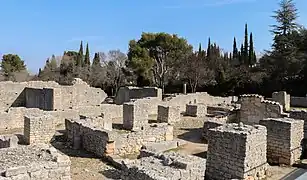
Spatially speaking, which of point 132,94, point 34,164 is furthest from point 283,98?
point 34,164

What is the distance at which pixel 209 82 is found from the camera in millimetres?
50906

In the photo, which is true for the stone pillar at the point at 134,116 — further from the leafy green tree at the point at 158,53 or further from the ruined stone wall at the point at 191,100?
the leafy green tree at the point at 158,53

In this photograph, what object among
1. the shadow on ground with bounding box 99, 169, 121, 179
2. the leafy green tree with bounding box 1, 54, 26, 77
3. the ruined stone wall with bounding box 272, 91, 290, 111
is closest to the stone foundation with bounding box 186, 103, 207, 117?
the ruined stone wall with bounding box 272, 91, 290, 111

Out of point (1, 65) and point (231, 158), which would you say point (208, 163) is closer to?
point (231, 158)

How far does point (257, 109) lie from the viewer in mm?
21453

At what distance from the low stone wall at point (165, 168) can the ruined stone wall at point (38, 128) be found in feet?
26.2

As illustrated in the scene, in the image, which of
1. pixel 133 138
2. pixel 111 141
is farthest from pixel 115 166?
pixel 133 138

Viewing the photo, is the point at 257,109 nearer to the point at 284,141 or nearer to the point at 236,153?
the point at 284,141

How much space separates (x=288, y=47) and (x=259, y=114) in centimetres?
2915

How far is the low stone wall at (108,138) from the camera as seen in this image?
1417cm

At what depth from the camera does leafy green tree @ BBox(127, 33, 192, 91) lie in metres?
49.0

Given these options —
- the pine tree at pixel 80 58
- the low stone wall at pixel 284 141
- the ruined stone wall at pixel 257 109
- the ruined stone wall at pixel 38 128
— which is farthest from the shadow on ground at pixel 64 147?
the pine tree at pixel 80 58

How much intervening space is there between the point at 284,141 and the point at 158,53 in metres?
38.8

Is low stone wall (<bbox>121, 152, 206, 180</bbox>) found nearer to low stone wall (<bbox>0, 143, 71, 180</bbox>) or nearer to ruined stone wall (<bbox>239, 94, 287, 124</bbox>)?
low stone wall (<bbox>0, 143, 71, 180</bbox>)
